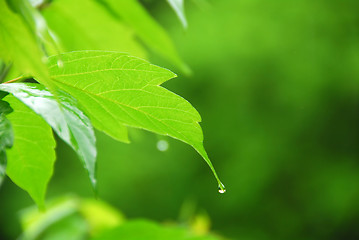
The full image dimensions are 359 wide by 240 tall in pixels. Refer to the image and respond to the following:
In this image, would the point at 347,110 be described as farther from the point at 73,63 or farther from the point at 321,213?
the point at 73,63

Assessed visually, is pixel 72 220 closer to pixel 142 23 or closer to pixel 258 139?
pixel 142 23

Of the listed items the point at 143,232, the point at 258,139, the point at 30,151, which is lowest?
the point at 258,139

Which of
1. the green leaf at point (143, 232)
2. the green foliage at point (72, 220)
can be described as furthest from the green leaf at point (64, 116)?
the green foliage at point (72, 220)

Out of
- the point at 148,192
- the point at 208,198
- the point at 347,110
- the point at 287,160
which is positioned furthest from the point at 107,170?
the point at 347,110

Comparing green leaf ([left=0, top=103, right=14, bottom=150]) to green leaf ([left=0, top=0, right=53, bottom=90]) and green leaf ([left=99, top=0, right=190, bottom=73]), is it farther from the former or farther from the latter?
green leaf ([left=99, top=0, right=190, bottom=73])

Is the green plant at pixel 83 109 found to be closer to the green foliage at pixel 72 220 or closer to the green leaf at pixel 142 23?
the green leaf at pixel 142 23

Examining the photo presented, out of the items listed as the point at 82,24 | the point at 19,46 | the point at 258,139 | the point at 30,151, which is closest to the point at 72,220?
the point at 82,24
